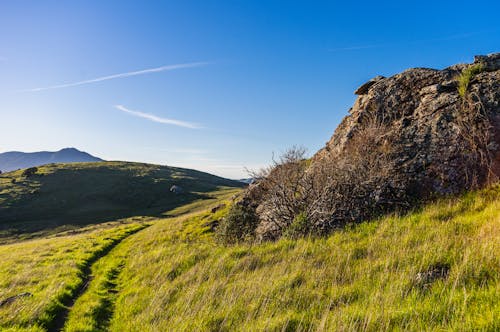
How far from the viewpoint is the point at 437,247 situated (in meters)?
6.38

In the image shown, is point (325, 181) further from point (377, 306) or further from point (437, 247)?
point (377, 306)

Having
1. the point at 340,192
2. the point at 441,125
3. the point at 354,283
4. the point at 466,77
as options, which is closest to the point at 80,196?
the point at 340,192

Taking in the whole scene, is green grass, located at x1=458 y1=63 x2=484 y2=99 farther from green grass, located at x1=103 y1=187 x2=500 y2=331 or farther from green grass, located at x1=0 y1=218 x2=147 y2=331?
green grass, located at x1=0 y1=218 x2=147 y2=331

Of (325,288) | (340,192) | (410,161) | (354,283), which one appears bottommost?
(325,288)

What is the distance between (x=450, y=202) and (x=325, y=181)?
171 inches

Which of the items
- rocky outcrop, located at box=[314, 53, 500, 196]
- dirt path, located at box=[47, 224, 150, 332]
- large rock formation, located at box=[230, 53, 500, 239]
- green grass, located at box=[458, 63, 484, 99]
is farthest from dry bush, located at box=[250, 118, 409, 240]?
dirt path, located at box=[47, 224, 150, 332]

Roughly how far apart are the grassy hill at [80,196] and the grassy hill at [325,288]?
3064 inches

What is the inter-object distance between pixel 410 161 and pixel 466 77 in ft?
15.5

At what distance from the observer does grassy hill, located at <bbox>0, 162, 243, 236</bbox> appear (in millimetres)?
83250

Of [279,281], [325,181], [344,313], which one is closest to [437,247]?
[344,313]

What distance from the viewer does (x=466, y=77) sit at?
1165 cm

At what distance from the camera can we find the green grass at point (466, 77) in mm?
11374

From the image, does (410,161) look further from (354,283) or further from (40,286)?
(40,286)

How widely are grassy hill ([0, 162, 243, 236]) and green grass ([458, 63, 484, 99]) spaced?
83.1 metres
